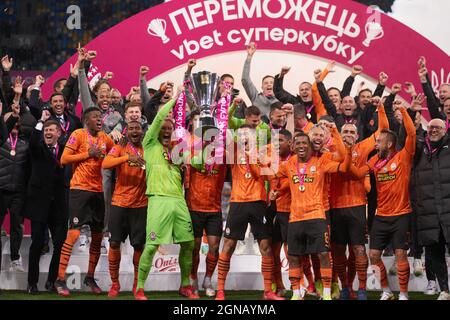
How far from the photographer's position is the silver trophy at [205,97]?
7.86m

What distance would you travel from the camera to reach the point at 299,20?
1057 cm

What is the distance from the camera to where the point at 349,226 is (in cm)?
772

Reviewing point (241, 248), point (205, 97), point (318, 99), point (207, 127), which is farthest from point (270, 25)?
point (207, 127)

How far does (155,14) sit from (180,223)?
388cm

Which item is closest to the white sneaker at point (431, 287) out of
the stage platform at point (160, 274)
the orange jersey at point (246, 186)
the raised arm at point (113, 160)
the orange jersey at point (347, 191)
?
the stage platform at point (160, 274)

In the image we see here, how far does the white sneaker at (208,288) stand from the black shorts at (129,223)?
2.35 ft

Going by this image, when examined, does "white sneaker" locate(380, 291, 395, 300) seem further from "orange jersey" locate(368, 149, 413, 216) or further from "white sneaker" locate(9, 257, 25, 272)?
"white sneaker" locate(9, 257, 25, 272)

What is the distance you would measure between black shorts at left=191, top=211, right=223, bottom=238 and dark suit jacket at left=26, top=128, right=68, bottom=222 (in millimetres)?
1189

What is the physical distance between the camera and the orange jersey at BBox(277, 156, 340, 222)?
7273mm

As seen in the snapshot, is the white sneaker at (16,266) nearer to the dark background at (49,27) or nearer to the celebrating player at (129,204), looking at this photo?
the celebrating player at (129,204)
